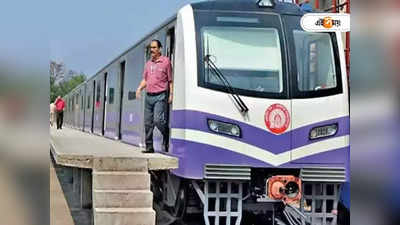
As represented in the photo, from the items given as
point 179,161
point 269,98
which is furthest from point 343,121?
point 179,161

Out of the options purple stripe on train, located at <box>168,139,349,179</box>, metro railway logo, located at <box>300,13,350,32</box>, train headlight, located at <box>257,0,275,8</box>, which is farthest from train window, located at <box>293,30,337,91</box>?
metro railway logo, located at <box>300,13,350,32</box>

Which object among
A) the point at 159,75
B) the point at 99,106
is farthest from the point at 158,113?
the point at 99,106

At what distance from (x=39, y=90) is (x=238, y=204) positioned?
13.2 ft

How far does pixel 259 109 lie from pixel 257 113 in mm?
45

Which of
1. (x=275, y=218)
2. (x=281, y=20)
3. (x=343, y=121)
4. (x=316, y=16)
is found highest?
(x=281, y=20)

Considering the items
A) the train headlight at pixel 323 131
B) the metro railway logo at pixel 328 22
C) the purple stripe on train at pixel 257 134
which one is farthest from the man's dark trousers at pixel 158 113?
the metro railway logo at pixel 328 22

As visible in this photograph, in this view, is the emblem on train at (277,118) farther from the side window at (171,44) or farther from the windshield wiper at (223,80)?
the side window at (171,44)

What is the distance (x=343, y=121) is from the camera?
5777mm

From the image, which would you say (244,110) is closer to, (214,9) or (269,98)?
(269,98)

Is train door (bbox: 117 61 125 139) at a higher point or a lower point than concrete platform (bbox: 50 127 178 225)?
higher

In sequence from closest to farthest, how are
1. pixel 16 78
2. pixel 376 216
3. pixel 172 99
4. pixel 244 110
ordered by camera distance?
pixel 16 78 → pixel 376 216 → pixel 244 110 → pixel 172 99

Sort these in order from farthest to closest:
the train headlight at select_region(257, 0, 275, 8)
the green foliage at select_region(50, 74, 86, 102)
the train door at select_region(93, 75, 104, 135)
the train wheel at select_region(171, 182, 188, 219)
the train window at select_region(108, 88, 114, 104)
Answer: the train door at select_region(93, 75, 104, 135), the train window at select_region(108, 88, 114, 104), the train wheel at select_region(171, 182, 188, 219), the train headlight at select_region(257, 0, 275, 8), the green foliage at select_region(50, 74, 86, 102)

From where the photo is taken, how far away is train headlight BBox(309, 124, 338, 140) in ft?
18.7

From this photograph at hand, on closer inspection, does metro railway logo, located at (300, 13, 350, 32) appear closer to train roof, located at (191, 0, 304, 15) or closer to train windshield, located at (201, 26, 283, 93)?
train windshield, located at (201, 26, 283, 93)
